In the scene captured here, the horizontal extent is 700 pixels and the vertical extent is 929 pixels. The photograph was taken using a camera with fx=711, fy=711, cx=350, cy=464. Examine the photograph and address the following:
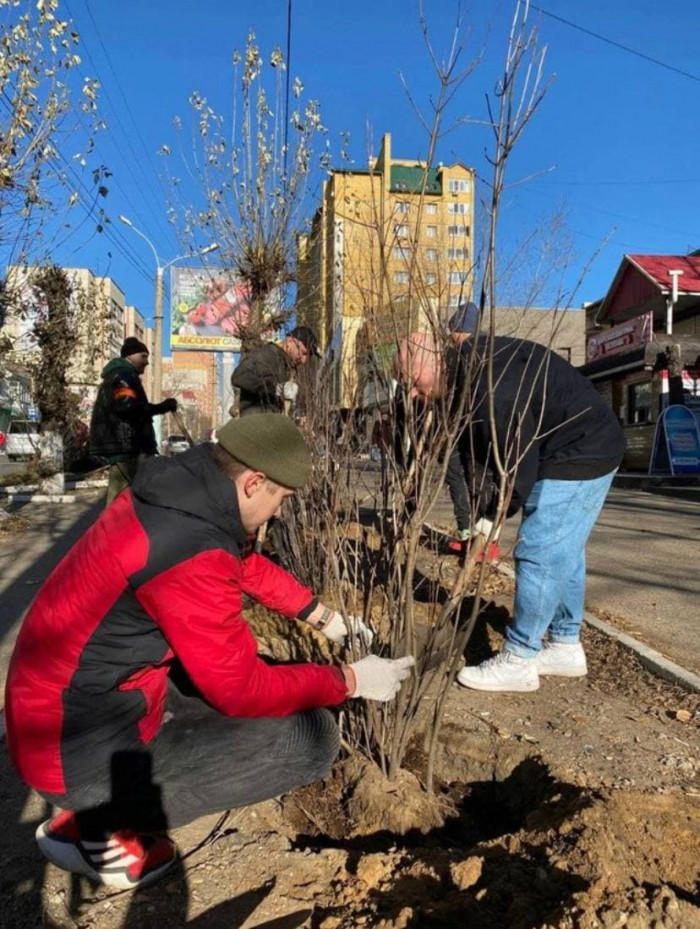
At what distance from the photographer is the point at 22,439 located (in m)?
18.1

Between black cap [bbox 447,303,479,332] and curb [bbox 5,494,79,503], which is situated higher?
black cap [bbox 447,303,479,332]

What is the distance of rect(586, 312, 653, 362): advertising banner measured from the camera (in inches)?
677

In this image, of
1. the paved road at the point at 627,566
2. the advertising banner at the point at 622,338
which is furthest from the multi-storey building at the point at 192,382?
the paved road at the point at 627,566

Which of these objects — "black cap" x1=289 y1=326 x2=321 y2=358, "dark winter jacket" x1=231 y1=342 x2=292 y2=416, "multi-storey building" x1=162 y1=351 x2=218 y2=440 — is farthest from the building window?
"multi-storey building" x1=162 y1=351 x2=218 y2=440

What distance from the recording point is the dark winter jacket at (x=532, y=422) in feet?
8.17

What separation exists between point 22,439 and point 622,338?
15.7m

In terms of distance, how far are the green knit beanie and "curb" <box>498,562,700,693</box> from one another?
7.61 feet

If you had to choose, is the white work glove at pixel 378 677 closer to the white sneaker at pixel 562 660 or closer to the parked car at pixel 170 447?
the parked car at pixel 170 447

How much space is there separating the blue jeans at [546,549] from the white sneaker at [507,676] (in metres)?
0.05

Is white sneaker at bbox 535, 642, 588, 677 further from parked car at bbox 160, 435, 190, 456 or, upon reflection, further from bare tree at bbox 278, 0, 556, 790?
parked car at bbox 160, 435, 190, 456

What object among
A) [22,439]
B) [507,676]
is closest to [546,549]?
[507,676]

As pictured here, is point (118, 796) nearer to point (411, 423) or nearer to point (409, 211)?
point (411, 423)

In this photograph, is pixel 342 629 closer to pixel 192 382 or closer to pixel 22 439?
pixel 22 439

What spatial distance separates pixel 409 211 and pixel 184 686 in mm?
1732
